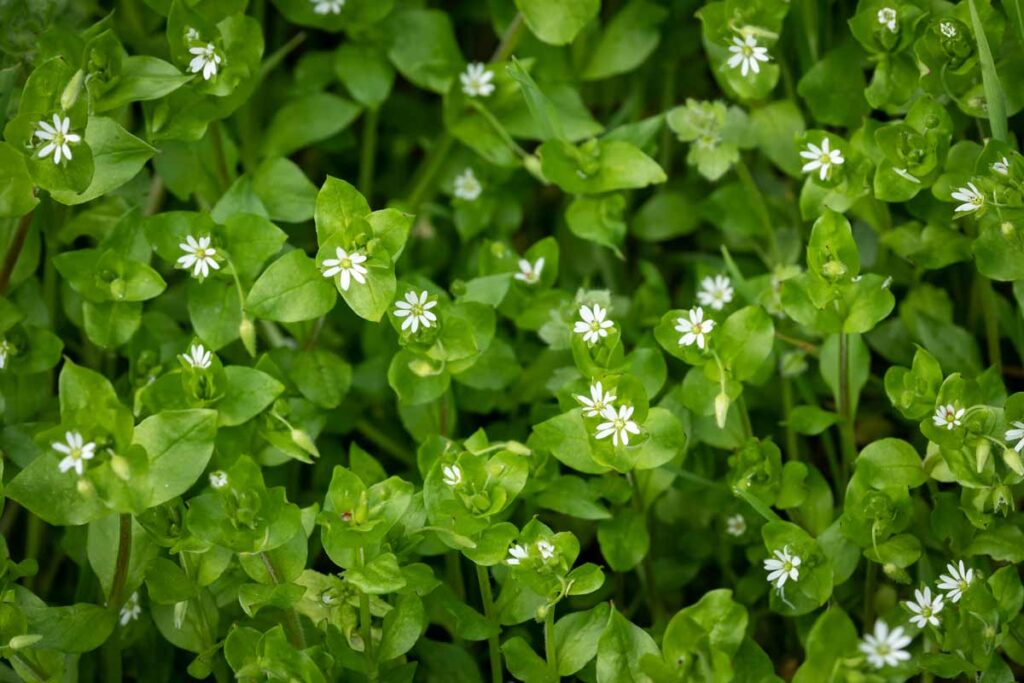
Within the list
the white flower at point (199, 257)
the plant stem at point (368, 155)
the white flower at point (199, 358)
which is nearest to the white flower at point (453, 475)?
the white flower at point (199, 358)

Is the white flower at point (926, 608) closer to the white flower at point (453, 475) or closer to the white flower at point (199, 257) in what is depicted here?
the white flower at point (453, 475)

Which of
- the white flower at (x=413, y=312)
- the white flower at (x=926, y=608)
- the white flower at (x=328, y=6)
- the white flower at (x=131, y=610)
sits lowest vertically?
the white flower at (x=131, y=610)

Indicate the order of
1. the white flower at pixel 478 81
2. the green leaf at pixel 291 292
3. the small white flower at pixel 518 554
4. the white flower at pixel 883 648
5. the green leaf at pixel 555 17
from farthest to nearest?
the white flower at pixel 478 81 < the green leaf at pixel 555 17 < the green leaf at pixel 291 292 < the small white flower at pixel 518 554 < the white flower at pixel 883 648

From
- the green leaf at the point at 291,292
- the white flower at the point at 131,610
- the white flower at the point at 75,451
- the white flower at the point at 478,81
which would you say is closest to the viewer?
the white flower at the point at 75,451

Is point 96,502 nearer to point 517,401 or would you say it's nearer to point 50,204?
point 50,204

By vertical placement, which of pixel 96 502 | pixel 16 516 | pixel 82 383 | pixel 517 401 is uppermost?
pixel 82 383

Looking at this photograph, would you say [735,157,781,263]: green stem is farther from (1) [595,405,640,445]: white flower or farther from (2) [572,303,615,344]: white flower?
(1) [595,405,640,445]: white flower

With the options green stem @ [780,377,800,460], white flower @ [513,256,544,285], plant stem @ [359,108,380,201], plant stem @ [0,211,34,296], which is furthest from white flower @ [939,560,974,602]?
plant stem @ [0,211,34,296]

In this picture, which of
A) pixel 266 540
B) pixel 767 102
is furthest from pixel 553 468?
pixel 767 102
